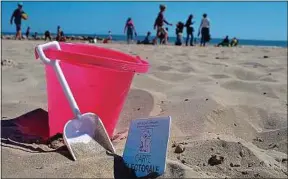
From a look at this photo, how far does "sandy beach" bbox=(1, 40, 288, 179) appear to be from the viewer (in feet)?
3.86

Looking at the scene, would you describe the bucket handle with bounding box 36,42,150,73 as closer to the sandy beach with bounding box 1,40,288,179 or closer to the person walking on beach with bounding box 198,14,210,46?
the sandy beach with bounding box 1,40,288,179

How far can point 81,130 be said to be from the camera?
4.49ft

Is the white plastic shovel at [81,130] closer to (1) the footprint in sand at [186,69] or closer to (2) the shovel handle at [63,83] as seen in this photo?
(2) the shovel handle at [63,83]

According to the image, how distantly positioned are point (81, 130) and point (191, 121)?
56 centimetres

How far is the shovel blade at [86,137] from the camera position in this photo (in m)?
1.28

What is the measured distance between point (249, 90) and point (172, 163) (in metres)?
1.61

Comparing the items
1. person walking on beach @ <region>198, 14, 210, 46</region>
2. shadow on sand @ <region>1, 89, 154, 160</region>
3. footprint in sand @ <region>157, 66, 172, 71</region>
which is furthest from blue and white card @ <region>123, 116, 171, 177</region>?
person walking on beach @ <region>198, 14, 210, 46</region>

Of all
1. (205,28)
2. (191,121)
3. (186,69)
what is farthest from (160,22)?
(191,121)

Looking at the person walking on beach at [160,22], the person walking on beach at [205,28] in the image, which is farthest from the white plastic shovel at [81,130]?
the person walking on beach at [205,28]

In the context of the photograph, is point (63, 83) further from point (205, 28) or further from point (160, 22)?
point (205, 28)

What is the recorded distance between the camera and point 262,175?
1.18 m

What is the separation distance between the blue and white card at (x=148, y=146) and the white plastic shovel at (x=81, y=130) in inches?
5.0

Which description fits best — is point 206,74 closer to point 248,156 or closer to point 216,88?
point 216,88

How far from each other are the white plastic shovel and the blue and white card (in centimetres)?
13
